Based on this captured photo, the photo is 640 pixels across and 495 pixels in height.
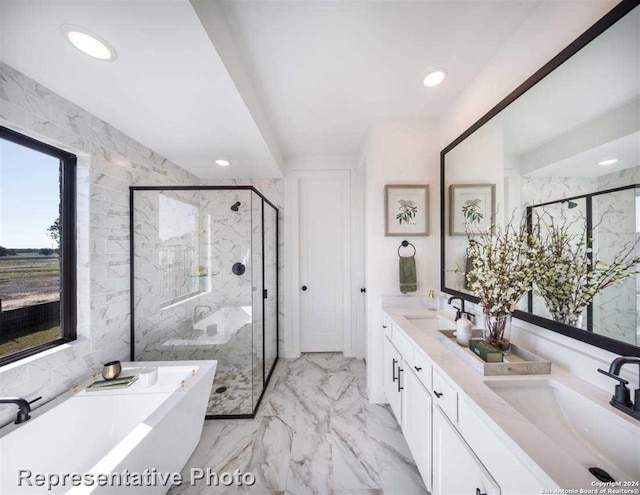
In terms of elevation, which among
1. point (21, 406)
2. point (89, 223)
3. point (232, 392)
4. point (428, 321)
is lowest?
point (232, 392)

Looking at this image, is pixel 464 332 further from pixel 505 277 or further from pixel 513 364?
pixel 505 277

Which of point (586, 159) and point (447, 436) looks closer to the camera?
point (586, 159)

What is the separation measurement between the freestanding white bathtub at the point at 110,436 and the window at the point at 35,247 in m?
0.40

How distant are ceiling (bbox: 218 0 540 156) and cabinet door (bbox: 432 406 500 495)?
197cm

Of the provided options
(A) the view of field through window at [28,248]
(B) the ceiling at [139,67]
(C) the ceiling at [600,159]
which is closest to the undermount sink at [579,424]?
(C) the ceiling at [600,159]

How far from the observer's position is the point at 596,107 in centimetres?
92

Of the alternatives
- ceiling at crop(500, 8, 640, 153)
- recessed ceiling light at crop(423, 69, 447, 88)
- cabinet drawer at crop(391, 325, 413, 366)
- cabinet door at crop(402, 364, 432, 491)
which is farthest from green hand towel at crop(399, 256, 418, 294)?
recessed ceiling light at crop(423, 69, 447, 88)

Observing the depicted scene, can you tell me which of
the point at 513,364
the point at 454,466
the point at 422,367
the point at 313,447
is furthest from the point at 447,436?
the point at 313,447

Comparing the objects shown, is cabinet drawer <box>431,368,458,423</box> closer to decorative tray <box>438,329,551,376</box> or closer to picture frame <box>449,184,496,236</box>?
decorative tray <box>438,329,551,376</box>

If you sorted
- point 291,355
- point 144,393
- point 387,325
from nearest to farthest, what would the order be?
1. point 144,393
2. point 387,325
3. point 291,355

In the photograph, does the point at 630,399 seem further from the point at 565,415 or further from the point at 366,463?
the point at 366,463

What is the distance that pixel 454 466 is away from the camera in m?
1.03

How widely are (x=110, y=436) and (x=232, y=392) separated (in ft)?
3.02

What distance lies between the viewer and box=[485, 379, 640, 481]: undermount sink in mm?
728
